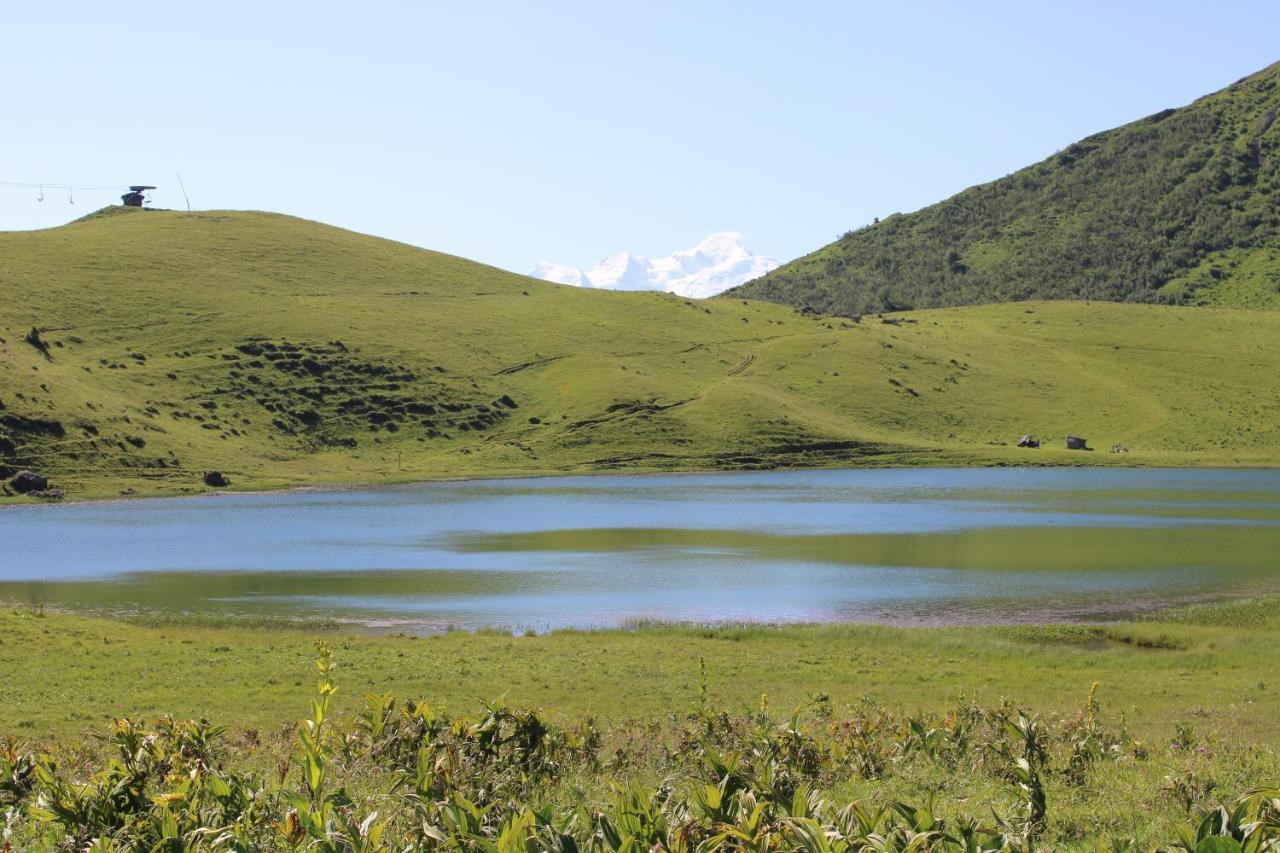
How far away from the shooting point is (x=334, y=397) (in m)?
140

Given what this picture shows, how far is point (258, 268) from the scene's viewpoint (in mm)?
175625

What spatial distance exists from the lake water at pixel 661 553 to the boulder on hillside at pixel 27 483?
7.94m

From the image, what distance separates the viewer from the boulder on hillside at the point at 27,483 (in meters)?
101

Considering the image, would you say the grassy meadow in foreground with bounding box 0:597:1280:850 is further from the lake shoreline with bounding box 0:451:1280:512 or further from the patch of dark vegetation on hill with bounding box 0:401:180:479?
the lake shoreline with bounding box 0:451:1280:512

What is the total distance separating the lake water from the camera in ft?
155

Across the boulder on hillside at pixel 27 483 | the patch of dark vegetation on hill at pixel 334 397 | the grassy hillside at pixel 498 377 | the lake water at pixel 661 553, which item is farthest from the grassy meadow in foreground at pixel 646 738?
the patch of dark vegetation on hill at pixel 334 397

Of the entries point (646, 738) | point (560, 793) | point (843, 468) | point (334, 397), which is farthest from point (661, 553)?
point (334, 397)

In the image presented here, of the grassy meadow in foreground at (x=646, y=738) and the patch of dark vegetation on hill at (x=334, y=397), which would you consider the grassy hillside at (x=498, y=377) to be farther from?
the grassy meadow in foreground at (x=646, y=738)

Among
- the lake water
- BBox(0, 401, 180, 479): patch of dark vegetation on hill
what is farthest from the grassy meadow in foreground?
BBox(0, 401, 180, 479): patch of dark vegetation on hill

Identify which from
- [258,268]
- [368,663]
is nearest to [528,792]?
[368,663]

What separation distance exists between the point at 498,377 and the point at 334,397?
21.1m

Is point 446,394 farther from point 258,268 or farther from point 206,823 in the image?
point 206,823

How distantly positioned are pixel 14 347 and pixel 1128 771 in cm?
13276

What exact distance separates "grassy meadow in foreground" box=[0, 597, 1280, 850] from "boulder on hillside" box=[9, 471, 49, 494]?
67829 mm
